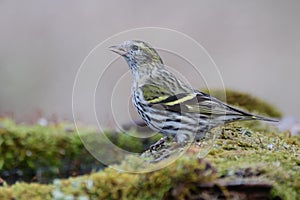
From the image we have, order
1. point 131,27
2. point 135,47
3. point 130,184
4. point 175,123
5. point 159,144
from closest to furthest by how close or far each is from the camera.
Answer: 1. point 130,184
2. point 175,123
3. point 135,47
4. point 159,144
5. point 131,27

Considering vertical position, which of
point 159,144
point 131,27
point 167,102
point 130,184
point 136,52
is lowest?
point 130,184

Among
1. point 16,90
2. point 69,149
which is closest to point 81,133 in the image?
point 69,149

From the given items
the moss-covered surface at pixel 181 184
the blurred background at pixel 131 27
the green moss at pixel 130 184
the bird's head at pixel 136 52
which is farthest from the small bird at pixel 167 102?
the blurred background at pixel 131 27

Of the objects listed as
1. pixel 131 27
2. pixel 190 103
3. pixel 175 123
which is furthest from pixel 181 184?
pixel 131 27

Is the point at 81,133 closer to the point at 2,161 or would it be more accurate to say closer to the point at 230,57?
the point at 2,161

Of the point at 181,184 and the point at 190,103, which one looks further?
the point at 190,103

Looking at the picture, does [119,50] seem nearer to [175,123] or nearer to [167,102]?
[167,102]

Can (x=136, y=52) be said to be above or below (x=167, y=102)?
above

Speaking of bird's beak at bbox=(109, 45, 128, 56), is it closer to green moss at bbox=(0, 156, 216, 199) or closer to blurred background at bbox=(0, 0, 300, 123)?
green moss at bbox=(0, 156, 216, 199)

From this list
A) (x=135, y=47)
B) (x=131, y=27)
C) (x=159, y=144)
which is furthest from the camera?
(x=131, y=27)
